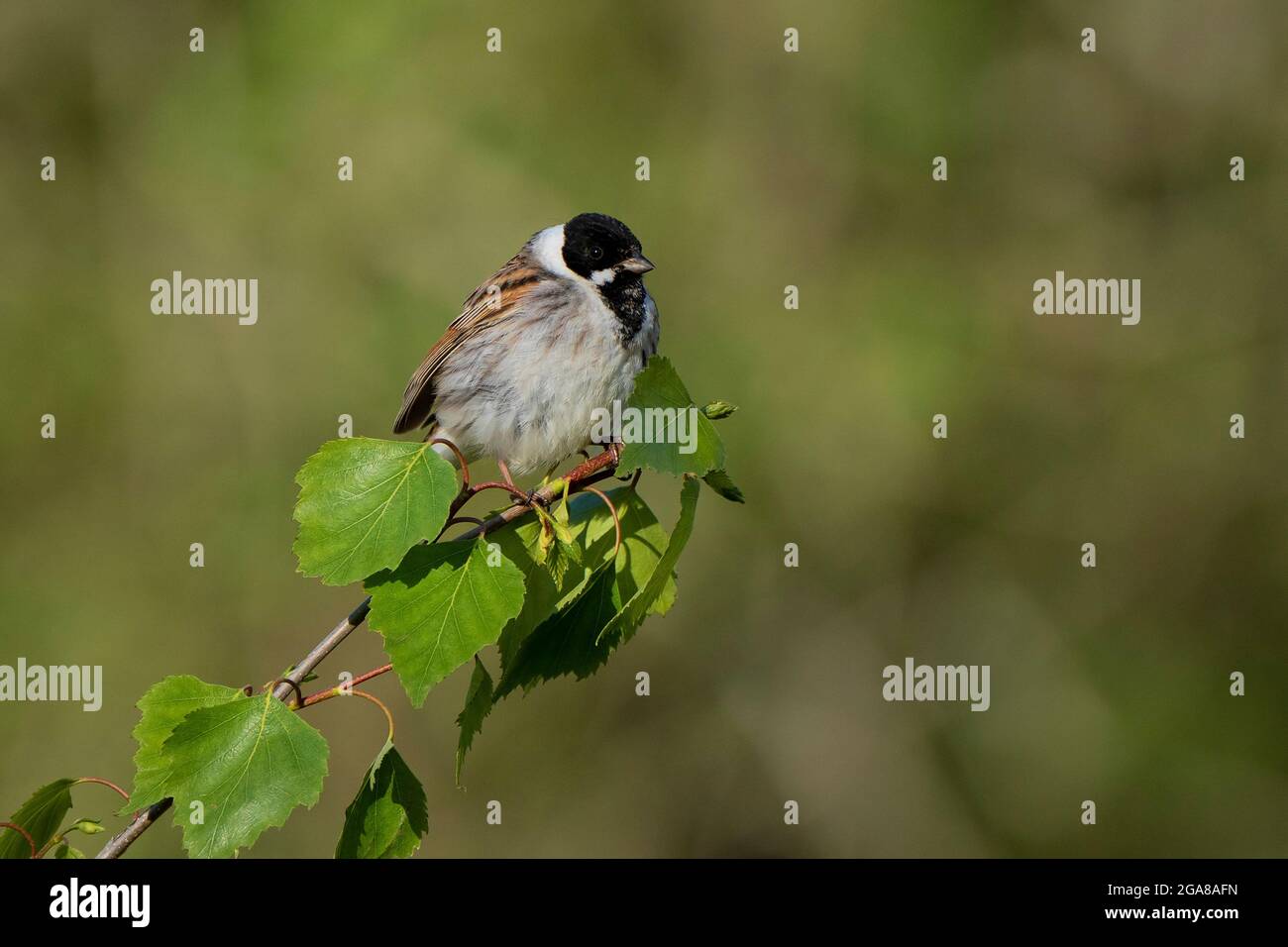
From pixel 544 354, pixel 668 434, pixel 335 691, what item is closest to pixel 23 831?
pixel 335 691

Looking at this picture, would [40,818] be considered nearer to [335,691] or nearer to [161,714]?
[161,714]

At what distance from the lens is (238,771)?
7.36ft

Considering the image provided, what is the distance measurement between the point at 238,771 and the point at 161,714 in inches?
7.8

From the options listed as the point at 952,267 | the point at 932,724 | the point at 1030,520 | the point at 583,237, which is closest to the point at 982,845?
the point at 932,724

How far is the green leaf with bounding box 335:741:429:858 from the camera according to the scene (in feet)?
7.99

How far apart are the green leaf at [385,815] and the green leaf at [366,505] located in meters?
0.41

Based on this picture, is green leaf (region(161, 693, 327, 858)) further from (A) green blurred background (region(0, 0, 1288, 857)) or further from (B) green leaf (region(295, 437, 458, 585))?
(A) green blurred background (region(0, 0, 1288, 857))

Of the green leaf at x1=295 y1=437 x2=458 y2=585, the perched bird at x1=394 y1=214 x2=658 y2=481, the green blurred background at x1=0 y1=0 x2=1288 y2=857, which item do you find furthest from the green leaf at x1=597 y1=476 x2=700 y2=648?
the green blurred background at x1=0 y1=0 x2=1288 y2=857

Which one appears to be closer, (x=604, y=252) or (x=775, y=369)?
(x=604, y=252)

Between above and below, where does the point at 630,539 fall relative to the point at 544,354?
below

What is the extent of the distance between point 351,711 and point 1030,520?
13.7 feet

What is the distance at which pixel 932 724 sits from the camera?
789cm
